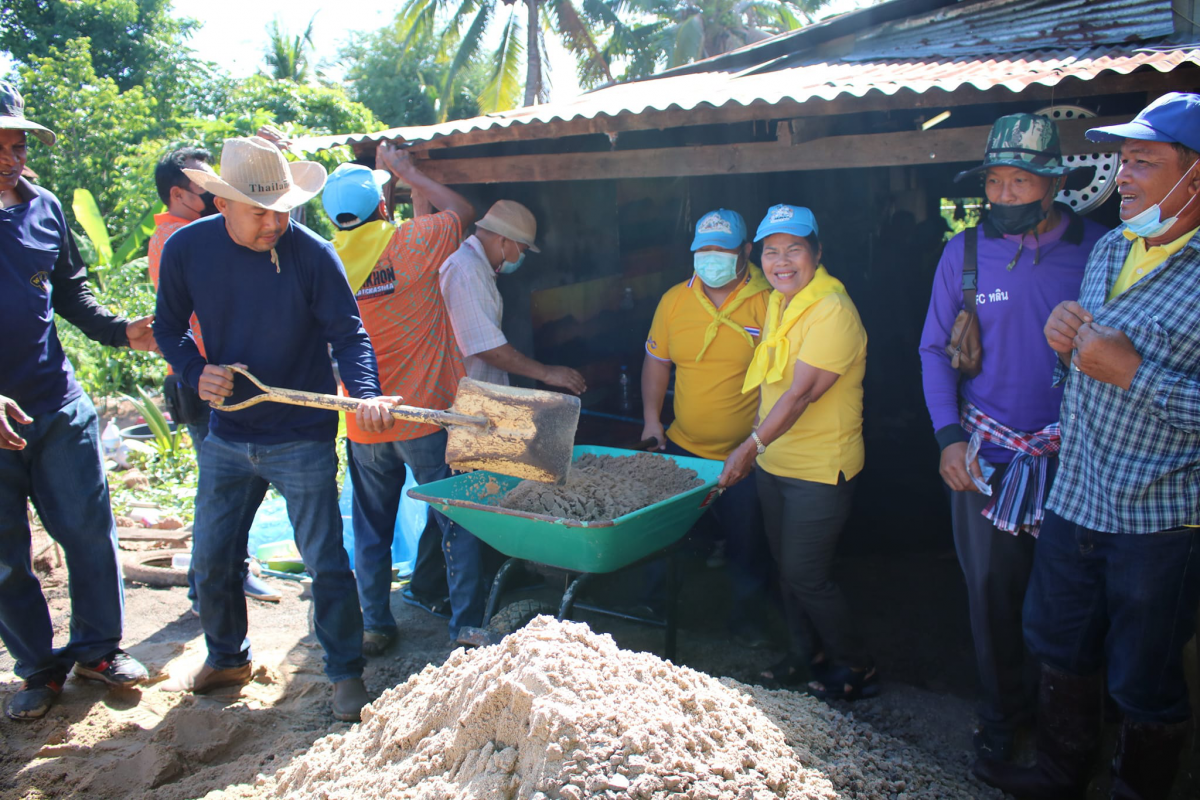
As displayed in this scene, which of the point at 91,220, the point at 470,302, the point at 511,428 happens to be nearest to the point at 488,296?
the point at 470,302

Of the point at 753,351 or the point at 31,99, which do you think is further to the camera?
the point at 31,99

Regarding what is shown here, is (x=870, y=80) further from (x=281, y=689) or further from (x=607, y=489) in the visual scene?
(x=281, y=689)

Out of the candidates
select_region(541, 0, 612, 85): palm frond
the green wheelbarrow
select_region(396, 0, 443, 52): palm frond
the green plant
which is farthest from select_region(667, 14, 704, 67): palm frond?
the green wheelbarrow

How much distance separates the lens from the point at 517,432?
10.1 ft

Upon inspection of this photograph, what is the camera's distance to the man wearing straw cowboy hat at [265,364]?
304 centimetres

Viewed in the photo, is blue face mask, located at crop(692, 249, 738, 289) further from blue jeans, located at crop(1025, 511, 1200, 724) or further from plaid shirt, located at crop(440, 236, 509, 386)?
blue jeans, located at crop(1025, 511, 1200, 724)

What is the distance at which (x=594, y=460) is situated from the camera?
390 cm

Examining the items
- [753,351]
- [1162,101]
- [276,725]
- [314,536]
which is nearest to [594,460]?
[753,351]

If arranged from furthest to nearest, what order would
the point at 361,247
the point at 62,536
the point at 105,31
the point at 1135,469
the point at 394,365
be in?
the point at 105,31
the point at 394,365
the point at 361,247
the point at 62,536
the point at 1135,469

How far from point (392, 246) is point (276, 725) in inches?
81.0

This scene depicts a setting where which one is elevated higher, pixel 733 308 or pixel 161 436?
pixel 733 308

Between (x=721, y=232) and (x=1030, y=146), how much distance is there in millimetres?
1392

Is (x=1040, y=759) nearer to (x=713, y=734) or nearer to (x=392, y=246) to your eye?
(x=713, y=734)

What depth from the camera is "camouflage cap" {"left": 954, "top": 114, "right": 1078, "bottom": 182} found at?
8.63 ft
